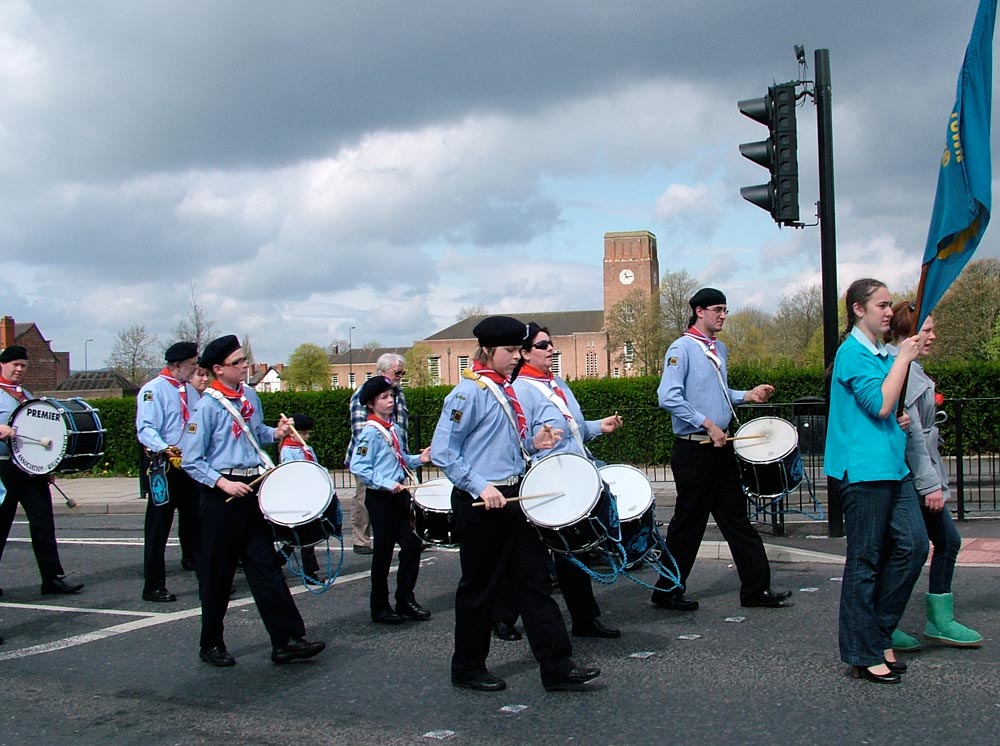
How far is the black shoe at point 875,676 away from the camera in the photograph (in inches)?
203

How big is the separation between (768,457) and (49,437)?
5.73 meters

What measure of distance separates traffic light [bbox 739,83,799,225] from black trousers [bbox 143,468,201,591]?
19.0 feet

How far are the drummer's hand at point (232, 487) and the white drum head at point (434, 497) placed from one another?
1.30m

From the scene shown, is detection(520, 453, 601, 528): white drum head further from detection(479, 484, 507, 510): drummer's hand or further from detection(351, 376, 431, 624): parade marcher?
detection(351, 376, 431, 624): parade marcher

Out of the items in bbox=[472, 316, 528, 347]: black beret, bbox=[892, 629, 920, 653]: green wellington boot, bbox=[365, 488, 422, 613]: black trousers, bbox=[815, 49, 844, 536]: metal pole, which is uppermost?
bbox=[815, 49, 844, 536]: metal pole

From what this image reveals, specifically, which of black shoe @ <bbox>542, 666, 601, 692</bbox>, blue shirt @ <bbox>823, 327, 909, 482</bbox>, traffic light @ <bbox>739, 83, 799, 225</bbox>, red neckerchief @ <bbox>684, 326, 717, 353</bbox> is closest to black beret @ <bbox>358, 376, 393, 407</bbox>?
red neckerchief @ <bbox>684, 326, 717, 353</bbox>

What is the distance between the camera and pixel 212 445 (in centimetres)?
613

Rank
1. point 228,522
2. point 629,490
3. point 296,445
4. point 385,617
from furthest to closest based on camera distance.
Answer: point 296,445 → point 385,617 → point 629,490 → point 228,522

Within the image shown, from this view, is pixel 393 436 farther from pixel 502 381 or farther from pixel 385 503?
pixel 502 381

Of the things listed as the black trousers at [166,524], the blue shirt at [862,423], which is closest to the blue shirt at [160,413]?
the black trousers at [166,524]

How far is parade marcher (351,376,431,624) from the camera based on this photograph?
285 inches

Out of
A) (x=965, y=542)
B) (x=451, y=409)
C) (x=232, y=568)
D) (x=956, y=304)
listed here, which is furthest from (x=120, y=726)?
(x=956, y=304)

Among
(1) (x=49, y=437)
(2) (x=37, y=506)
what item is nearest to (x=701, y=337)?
(1) (x=49, y=437)

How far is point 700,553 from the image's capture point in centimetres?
919
